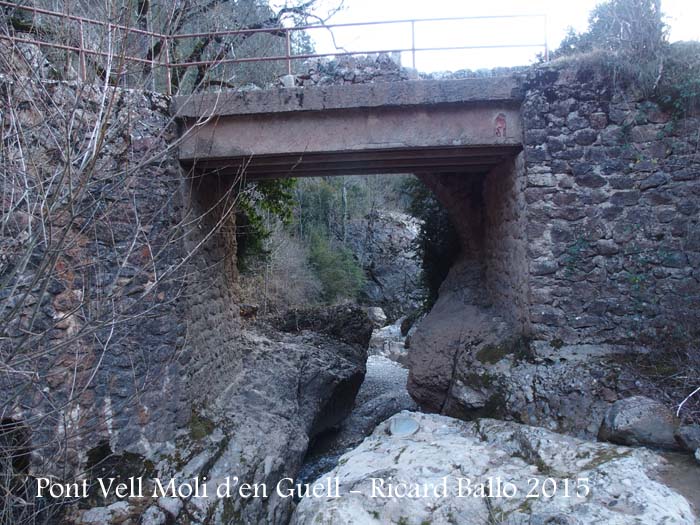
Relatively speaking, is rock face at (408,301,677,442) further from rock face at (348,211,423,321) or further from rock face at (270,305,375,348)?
rock face at (348,211,423,321)

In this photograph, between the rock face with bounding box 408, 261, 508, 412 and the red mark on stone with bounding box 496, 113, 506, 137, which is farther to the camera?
the rock face with bounding box 408, 261, 508, 412

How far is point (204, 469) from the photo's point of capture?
17.2 ft

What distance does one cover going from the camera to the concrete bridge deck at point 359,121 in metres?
5.25

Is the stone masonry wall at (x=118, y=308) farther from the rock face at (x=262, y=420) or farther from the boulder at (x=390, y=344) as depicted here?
the boulder at (x=390, y=344)

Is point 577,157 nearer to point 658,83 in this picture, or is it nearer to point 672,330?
point 658,83

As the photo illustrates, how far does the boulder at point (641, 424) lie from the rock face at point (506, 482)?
0.18 m

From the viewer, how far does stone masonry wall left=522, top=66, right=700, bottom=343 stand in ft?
16.4

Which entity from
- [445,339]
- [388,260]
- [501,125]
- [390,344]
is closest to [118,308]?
[445,339]

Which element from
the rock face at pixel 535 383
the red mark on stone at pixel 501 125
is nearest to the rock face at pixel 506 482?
the rock face at pixel 535 383

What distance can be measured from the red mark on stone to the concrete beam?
156 millimetres

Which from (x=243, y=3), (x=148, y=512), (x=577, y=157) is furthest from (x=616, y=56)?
(x=243, y=3)

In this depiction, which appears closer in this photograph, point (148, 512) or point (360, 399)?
point (148, 512)

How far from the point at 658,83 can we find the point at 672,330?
2.34 metres

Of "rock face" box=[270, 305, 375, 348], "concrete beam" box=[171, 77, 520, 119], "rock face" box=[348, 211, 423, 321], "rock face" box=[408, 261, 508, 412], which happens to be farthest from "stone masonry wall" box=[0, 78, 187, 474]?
"rock face" box=[348, 211, 423, 321]
